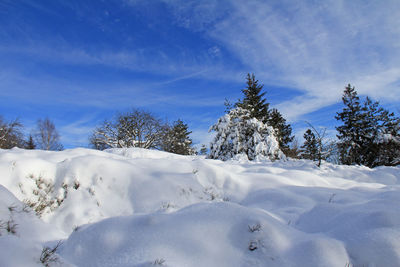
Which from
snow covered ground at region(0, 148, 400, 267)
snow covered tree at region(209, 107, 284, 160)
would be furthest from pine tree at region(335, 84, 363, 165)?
snow covered ground at region(0, 148, 400, 267)

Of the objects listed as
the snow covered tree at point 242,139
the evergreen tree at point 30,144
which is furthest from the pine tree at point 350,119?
the evergreen tree at point 30,144

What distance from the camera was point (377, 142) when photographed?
18359 mm

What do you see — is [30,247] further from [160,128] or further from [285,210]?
[160,128]

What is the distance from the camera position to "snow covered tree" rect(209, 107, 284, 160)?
11625mm

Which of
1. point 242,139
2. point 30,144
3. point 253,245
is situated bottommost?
point 253,245

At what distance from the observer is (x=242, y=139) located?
480 inches

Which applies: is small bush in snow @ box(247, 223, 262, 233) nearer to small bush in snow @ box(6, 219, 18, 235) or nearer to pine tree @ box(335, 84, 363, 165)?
small bush in snow @ box(6, 219, 18, 235)

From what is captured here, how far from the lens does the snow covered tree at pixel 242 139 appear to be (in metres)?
11.6

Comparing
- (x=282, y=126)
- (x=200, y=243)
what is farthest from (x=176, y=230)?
(x=282, y=126)

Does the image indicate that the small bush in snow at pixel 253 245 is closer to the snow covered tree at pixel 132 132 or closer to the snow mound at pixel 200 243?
the snow mound at pixel 200 243

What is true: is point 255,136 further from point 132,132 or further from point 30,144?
point 30,144

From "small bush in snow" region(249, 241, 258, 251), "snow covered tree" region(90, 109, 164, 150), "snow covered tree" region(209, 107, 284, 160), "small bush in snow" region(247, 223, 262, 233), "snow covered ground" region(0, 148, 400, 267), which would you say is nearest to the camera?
"snow covered ground" region(0, 148, 400, 267)

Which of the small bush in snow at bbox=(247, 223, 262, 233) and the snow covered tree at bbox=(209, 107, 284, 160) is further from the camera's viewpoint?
the snow covered tree at bbox=(209, 107, 284, 160)

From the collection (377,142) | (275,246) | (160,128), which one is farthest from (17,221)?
(377,142)
